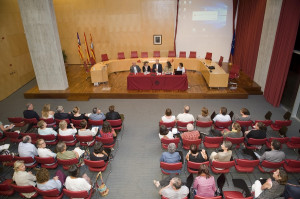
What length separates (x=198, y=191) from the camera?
13.5ft

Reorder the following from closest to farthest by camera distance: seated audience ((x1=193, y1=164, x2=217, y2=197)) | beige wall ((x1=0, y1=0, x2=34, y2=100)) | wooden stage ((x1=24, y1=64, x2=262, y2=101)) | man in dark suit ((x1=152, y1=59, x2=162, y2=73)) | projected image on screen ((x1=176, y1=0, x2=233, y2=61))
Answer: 1. seated audience ((x1=193, y1=164, x2=217, y2=197))
2. wooden stage ((x1=24, y1=64, x2=262, y2=101))
3. beige wall ((x1=0, y1=0, x2=34, y2=100))
4. man in dark suit ((x1=152, y1=59, x2=162, y2=73))
5. projected image on screen ((x1=176, y1=0, x2=233, y2=61))

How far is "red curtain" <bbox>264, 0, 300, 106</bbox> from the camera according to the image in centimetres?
797

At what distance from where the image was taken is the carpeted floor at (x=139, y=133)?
5.28 metres

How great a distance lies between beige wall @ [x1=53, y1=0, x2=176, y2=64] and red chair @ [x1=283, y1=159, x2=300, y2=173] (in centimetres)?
1165

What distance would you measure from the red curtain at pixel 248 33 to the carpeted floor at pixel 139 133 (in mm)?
3034

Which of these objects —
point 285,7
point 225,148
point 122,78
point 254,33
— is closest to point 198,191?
point 225,148

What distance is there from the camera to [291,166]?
482cm

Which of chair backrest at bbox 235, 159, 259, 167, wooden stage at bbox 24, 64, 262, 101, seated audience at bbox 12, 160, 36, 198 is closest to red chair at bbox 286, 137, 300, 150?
chair backrest at bbox 235, 159, 259, 167

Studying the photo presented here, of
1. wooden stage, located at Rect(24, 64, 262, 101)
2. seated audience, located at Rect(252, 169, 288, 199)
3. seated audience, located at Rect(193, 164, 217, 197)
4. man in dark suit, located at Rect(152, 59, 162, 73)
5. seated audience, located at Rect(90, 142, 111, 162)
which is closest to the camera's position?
seated audience, located at Rect(252, 169, 288, 199)

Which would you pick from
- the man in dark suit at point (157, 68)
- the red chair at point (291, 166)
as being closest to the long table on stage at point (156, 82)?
the man in dark suit at point (157, 68)

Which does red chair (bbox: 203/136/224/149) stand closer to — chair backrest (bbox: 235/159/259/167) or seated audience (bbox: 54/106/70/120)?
chair backrest (bbox: 235/159/259/167)

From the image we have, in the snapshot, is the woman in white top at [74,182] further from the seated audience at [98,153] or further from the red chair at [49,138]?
the red chair at [49,138]

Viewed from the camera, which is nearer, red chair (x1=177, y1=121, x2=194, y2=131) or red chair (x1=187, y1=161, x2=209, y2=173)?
red chair (x1=187, y1=161, x2=209, y2=173)

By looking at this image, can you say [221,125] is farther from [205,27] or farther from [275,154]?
[205,27]
